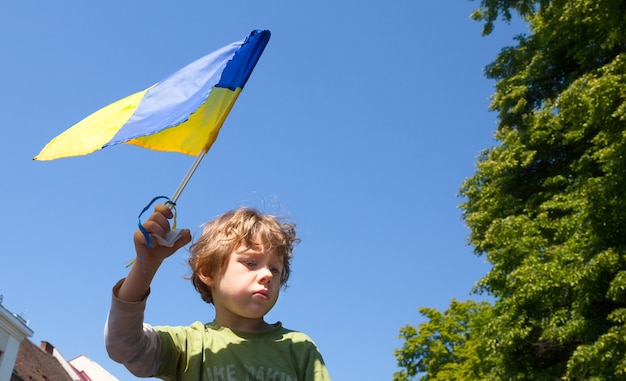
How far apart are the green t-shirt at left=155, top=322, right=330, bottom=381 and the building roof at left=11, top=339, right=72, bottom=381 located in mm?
31657

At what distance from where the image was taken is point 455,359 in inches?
944

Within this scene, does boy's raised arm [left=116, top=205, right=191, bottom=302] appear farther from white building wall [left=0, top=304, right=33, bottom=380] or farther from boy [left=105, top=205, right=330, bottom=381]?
white building wall [left=0, top=304, right=33, bottom=380]

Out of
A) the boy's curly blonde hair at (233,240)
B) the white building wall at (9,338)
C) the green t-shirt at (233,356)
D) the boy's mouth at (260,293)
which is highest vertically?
the white building wall at (9,338)

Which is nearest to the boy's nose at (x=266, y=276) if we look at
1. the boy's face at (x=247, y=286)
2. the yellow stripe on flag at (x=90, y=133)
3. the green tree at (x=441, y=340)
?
the boy's face at (x=247, y=286)

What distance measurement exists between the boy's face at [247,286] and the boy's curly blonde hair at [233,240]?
0.10ft

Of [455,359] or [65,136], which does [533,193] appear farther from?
[65,136]

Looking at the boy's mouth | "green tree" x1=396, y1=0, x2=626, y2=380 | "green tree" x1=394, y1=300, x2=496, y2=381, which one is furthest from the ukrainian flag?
"green tree" x1=394, y1=300, x2=496, y2=381

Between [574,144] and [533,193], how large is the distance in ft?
4.07

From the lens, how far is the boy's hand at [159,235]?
218cm

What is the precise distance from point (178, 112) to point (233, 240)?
55cm

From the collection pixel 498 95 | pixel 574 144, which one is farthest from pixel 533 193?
pixel 498 95

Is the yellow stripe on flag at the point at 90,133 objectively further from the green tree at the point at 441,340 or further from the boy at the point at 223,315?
the green tree at the point at 441,340

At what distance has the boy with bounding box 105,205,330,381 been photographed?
2.23 m

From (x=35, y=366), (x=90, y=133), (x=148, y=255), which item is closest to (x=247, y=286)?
(x=148, y=255)
